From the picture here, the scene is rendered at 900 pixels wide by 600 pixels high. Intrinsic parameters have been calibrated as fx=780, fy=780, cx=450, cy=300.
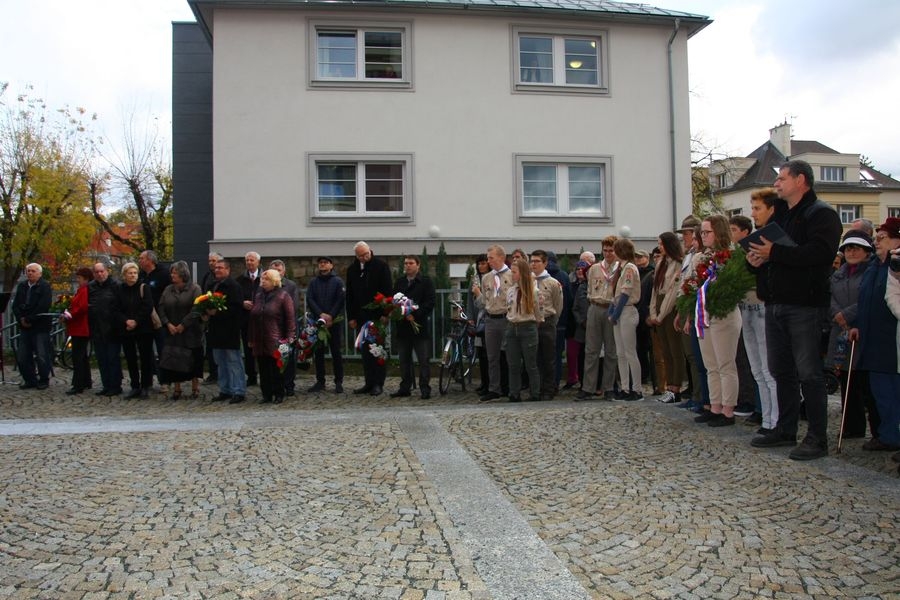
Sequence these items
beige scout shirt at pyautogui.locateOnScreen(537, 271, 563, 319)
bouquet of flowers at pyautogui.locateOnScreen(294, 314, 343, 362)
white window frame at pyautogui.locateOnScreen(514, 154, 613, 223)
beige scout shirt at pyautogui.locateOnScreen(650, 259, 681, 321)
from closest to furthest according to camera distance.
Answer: beige scout shirt at pyautogui.locateOnScreen(650, 259, 681, 321)
beige scout shirt at pyautogui.locateOnScreen(537, 271, 563, 319)
bouquet of flowers at pyautogui.locateOnScreen(294, 314, 343, 362)
white window frame at pyautogui.locateOnScreen(514, 154, 613, 223)

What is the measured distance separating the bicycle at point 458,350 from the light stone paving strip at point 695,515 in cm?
368

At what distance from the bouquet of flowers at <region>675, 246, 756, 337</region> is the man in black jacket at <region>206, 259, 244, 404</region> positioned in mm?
5870

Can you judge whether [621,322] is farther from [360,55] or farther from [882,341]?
[360,55]

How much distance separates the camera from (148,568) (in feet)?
13.3

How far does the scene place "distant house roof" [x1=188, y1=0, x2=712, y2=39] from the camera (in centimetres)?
1644

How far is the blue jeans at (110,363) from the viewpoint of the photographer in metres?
11.1

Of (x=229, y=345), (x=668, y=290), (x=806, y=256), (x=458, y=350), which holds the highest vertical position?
(x=806, y=256)

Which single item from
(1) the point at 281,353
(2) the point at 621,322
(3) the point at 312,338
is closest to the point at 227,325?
(1) the point at 281,353

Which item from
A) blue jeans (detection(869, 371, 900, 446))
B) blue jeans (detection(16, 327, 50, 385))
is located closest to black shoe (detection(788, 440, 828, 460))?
blue jeans (detection(869, 371, 900, 446))

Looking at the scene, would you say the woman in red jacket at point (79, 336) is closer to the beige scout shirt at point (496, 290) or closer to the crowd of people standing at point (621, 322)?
the crowd of people standing at point (621, 322)

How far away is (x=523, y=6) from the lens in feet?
57.0

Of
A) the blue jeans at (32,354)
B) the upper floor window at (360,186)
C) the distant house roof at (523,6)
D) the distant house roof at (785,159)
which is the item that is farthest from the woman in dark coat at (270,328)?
the distant house roof at (785,159)

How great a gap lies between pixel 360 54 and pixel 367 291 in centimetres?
793

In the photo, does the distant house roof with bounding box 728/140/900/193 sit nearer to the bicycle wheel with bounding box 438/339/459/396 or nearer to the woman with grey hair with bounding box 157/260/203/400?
the bicycle wheel with bounding box 438/339/459/396
